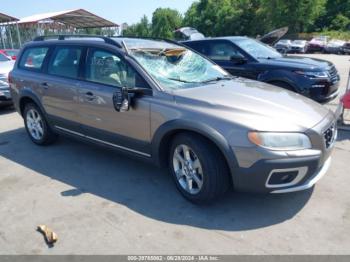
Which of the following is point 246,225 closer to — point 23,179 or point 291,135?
point 291,135

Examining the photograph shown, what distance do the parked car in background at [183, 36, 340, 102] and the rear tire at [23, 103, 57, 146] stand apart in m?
3.84

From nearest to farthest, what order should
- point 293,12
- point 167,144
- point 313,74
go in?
point 167,144
point 313,74
point 293,12

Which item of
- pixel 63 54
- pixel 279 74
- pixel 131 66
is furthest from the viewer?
pixel 279 74

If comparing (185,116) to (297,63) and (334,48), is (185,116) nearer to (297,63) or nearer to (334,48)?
(297,63)

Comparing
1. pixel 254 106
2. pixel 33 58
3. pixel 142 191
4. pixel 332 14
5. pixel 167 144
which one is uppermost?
pixel 332 14

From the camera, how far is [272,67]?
6.55 m

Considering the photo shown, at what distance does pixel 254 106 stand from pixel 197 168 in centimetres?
83

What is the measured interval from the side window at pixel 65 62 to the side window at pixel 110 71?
0.27 meters

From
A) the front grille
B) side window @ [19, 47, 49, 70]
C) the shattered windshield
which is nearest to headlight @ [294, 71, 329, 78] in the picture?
the shattered windshield

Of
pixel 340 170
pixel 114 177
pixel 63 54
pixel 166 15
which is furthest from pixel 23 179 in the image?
pixel 166 15

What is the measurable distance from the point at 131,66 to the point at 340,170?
9.42 feet

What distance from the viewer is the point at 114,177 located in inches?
167

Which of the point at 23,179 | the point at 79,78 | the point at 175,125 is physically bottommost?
the point at 23,179

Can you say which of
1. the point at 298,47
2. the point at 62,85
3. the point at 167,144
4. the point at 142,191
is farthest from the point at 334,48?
the point at 142,191
